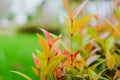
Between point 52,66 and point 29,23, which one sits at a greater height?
point 29,23

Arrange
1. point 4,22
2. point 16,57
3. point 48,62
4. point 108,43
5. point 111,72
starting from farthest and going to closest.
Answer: point 4,22
point 16,57
point 108,43
point 111,72
point 48,62

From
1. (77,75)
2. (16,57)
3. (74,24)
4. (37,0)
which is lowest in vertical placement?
(77,75)

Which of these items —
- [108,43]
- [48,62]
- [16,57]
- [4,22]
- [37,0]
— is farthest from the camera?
[4,22]

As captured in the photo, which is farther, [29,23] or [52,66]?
[29,23]

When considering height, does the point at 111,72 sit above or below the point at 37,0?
below

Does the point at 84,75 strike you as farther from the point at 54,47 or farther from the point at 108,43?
the point at 108,43

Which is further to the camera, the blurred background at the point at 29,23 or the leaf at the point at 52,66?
the blurred background at the point at 29,23

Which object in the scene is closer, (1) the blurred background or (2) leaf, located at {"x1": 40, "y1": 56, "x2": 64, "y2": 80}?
(2) leaf, located at {"x1": 40, "y1": 56, "x2": 64, "y2": 80}

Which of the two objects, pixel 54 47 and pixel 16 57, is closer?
pixel 54 47

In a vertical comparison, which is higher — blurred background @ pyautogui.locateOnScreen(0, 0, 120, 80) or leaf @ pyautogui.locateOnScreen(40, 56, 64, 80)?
blurred background @ pyautogui.locateOnScreen(0, 0, 120, 80)

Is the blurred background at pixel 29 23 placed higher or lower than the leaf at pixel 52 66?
higher

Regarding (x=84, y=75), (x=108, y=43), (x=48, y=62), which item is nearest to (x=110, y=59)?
(x=84, y=75)
